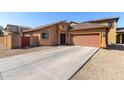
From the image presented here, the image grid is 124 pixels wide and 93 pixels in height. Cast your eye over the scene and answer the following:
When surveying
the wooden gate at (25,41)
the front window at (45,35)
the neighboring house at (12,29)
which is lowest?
the wooden gate at (25,41)

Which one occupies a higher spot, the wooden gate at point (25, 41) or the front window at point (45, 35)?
the front window at point (45, 35)

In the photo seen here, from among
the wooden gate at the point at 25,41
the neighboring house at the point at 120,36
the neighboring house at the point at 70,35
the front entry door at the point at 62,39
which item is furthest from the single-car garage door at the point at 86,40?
the neighboring house at the point at 120,36

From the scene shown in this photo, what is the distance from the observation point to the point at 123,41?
27250mm

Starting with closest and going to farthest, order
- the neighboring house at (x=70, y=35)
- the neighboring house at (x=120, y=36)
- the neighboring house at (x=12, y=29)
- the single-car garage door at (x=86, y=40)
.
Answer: the neighboring house at (x=70, y=35)
the single-car garage door at (x=86, y=40)
the neighboring house at (x=120, y=36)
the neighboring house at (x=12, y=29)

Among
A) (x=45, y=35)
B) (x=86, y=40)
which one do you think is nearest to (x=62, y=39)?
(x=45, y=35)

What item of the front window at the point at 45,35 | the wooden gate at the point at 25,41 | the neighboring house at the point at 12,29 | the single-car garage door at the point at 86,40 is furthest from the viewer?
the neighboring house at the point at 12,29

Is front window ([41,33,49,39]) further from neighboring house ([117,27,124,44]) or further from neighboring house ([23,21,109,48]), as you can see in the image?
neighboring house ([117,27,124,44])

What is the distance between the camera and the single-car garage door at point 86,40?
16047 millimetres

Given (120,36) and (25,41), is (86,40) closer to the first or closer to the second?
(25,41)

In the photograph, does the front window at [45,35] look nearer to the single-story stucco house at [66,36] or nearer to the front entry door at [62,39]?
the single-story stucco house at [66,36]

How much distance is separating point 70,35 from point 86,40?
10.5 feet
